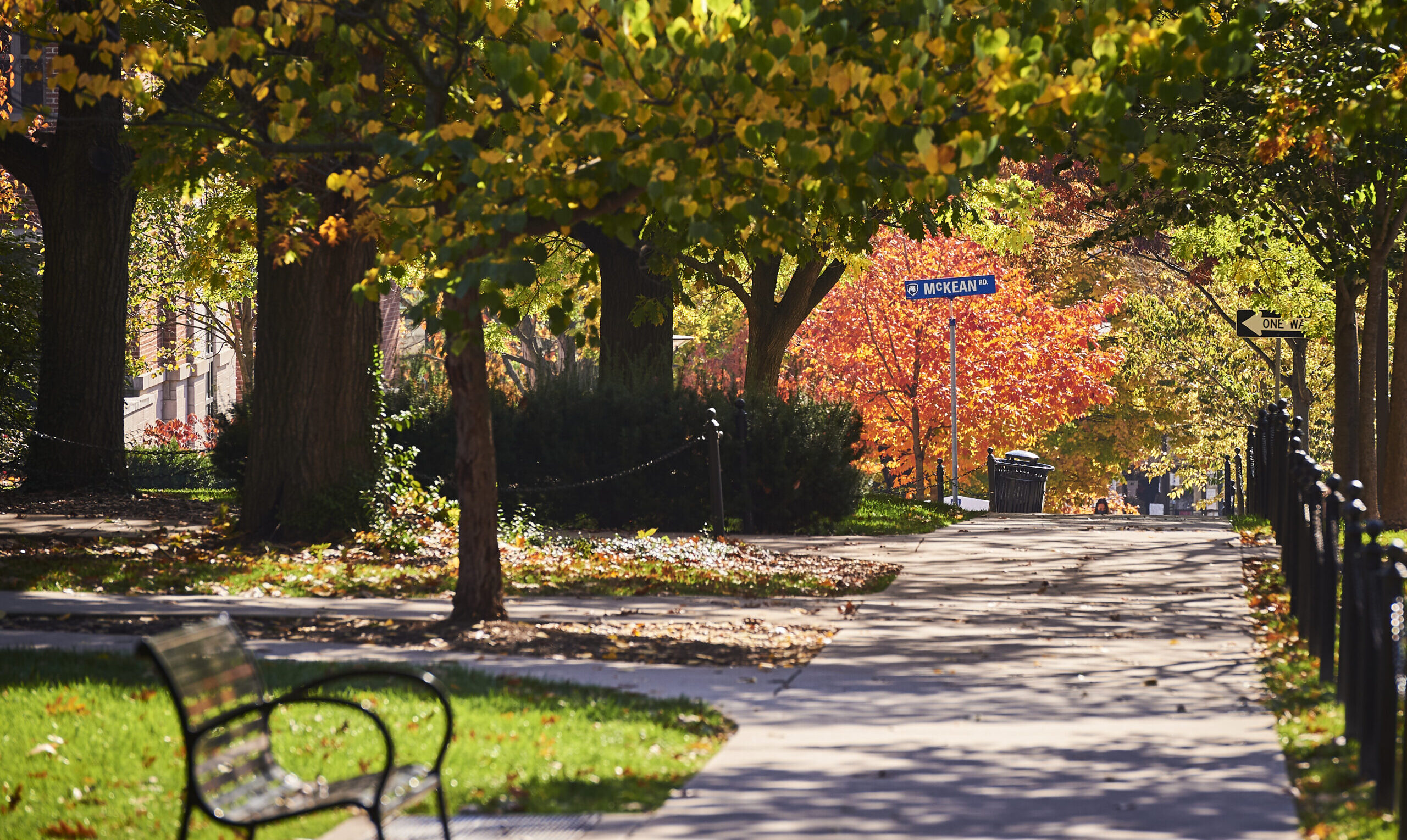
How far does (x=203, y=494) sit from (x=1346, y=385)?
15712 millimetres

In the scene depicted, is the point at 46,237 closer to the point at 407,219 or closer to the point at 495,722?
the point at 407,219

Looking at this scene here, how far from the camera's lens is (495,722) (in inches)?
281

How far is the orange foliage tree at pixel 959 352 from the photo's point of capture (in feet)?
111

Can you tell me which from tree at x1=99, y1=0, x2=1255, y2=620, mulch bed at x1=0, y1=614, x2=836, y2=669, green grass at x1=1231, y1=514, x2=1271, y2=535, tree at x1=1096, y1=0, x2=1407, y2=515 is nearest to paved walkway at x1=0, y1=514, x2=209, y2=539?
mulch bed at x1=0, y1=614, x2=836, y2=669

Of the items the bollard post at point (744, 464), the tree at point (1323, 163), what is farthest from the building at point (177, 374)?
the tree at point (1323, 163)

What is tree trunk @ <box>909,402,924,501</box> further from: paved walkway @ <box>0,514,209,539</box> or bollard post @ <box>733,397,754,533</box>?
paved walkway @ <box>0,514,209,539</box>

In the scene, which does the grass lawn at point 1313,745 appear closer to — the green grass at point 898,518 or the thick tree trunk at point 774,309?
the green grass at point 898,518

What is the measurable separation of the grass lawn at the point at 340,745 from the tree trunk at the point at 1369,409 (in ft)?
39.8

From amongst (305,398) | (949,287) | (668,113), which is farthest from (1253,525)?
(668,113)

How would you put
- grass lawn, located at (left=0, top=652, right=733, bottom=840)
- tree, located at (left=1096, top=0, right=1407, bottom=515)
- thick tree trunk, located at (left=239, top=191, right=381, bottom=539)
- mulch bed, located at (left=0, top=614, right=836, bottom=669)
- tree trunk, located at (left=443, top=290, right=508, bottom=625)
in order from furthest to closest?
thick tree trunk, located at (left=239, top=191, right=381, bottom=539), tree, located at (left=1096, top=0, right=1407, bottom=515), tree trunk, located at (left=443, top=290, right=508, bottom=625), mulch bed, located at (left=0, top=614, right=836, bottom=669), grass lawn, located at (left=0, top=652, right=733, bottom=840)

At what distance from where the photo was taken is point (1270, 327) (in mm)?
19250

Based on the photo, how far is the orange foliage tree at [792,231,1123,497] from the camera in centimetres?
Result: 3391

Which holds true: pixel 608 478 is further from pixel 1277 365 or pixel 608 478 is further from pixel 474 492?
pixel 1277 365

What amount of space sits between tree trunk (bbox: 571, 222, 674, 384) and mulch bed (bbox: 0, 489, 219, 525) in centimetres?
530
